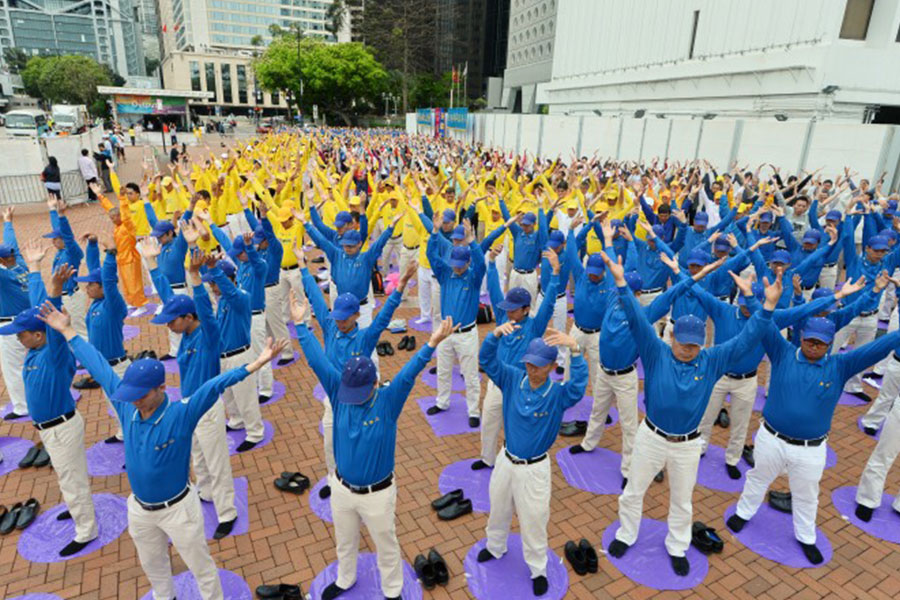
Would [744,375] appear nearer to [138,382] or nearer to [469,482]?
[469,482]

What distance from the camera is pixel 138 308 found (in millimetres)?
11102

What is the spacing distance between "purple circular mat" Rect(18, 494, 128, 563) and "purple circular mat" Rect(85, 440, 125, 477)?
50cm

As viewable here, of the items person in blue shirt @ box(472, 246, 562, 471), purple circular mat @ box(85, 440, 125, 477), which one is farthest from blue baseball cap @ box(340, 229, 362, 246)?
purple circular mat @ box(85, 440, 125, 477)

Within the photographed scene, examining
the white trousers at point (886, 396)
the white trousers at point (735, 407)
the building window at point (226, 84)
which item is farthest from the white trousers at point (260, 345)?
the building window at point (226, 84)

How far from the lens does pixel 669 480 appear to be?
4957 mm

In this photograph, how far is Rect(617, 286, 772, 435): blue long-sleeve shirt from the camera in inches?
182

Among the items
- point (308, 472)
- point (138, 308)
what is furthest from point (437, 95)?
point (308, 472)

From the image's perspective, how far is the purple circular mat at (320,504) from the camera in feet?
18.5

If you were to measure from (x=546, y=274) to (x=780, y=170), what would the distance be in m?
13.6

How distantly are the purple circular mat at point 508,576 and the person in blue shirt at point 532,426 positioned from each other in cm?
12

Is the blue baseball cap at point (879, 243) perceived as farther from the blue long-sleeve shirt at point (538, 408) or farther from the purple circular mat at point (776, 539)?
the blue long-sleeve shirt at point (538, 408)

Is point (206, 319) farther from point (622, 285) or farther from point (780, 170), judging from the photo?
point (780, 170)

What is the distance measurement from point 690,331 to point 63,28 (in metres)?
232

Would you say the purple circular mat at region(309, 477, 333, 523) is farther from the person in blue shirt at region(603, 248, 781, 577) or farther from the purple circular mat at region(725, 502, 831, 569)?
the purple circular mat at region(725, 502, 831, 569)
